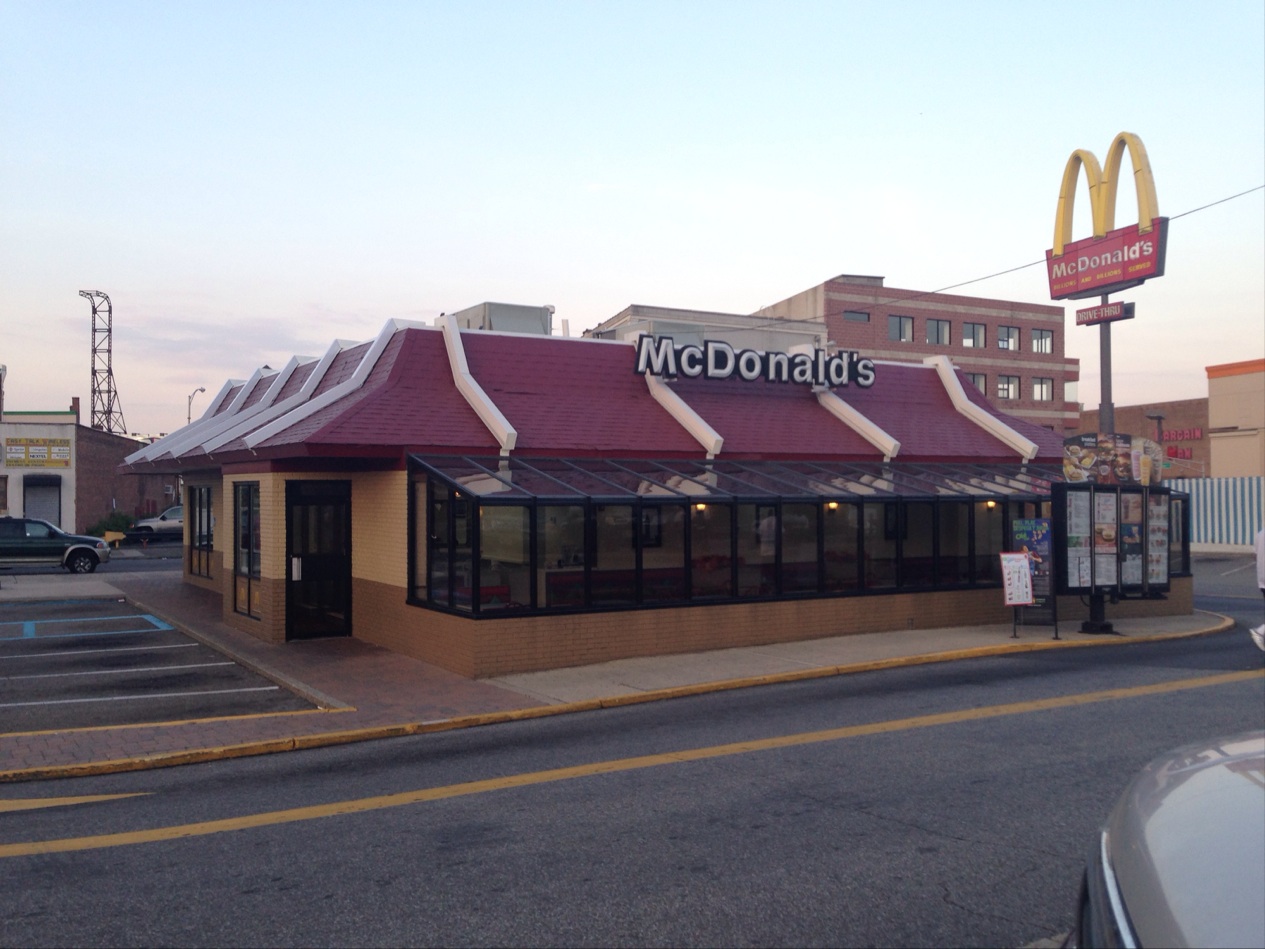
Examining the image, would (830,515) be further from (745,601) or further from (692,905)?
(692,905)

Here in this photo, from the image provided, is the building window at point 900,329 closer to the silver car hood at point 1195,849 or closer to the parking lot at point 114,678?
the parking lot at point 114,678

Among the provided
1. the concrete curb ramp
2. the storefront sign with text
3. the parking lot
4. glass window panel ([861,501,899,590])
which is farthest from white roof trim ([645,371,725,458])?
the parking lot

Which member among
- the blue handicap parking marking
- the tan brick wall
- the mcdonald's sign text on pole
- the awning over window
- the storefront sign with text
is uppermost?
the mcdonald's sign text on pole

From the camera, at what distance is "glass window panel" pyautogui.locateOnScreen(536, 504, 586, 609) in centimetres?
1519

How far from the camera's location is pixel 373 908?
19.9 feet

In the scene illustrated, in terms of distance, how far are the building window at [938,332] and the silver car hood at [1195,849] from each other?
70667mm

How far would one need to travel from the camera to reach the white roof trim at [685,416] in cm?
1967

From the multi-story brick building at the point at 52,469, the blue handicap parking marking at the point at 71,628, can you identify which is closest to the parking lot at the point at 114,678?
the blue handicap parking marking at the point at 71,628

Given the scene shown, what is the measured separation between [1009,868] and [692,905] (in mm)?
2143

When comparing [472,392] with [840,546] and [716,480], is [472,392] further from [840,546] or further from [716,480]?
[840,546]

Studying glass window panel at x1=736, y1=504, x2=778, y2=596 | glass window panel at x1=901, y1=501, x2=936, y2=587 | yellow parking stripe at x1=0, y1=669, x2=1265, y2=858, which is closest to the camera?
yellow parking stripe at x1=0, y1=669, x2=1265, y2=858

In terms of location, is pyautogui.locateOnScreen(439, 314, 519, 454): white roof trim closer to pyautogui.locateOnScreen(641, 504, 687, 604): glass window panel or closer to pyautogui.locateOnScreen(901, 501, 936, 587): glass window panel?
pyautogui.locateOnScreen(641, 504, 687, 604): glass window panel

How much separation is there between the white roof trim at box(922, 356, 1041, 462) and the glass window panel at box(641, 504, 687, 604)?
11362mm

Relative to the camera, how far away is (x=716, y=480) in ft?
59.3
